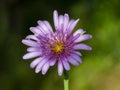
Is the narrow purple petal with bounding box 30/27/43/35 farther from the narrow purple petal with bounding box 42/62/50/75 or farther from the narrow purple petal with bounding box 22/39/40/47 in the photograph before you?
the narrow purple petal with bounding box 42/62/50/75

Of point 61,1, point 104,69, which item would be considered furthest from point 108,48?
point 61,1

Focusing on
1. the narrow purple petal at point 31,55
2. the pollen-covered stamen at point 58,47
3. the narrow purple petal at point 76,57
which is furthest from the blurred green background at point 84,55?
the narrow purple petal at point 76,57

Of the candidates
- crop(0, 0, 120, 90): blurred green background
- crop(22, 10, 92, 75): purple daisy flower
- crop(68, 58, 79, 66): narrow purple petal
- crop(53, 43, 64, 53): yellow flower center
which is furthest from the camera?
crop(0, 0, 120, 90): blurred green background

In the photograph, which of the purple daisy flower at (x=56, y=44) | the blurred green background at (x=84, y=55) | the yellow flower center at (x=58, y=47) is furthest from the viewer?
the blurred green background at (x=84, y=55)

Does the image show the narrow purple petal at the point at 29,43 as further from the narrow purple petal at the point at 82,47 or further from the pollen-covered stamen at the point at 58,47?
the narrow purple petal at the point at 82,47

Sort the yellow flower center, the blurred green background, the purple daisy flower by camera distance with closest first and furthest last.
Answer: the purple daisy flower → the yellow flower center → the blurred green background

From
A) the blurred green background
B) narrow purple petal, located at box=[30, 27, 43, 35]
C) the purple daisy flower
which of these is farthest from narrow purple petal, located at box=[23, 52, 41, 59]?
the blurred green background

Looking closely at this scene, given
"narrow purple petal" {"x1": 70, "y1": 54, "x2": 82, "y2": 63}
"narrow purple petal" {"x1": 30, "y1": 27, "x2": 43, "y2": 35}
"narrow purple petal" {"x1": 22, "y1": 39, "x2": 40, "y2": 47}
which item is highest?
"narrow purple petal" {"x1": 30, "y1": 27, "x2": 43, "y2": 35}
